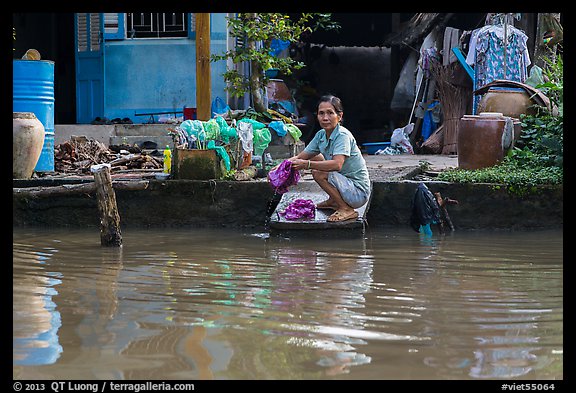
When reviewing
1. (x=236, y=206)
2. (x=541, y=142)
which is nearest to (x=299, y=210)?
(x=236, y=206)

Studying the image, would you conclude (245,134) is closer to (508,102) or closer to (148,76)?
(508,102)

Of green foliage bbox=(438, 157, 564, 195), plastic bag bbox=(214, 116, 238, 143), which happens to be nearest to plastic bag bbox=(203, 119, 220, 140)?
plastic bag bbox=(214, 116, 238, 143)

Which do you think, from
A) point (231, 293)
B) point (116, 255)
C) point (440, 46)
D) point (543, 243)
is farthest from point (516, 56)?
point (231, 293)

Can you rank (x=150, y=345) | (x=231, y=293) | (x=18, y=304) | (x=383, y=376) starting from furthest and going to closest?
(x=231, y=293) → (x=18, y=304) → (x=150, y=345) → (x=383, y=376)

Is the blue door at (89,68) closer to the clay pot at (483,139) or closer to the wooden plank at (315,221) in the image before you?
the wooden plank at (315,221)

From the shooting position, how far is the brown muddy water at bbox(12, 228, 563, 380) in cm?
353

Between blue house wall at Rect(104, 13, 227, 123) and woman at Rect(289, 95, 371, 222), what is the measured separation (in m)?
6.19

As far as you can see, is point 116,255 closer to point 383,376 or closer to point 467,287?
point 467,287

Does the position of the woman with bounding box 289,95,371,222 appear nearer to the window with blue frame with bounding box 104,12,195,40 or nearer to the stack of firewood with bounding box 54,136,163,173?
the stack of firewood with bounding box 54,136,163,173

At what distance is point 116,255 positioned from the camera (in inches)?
263

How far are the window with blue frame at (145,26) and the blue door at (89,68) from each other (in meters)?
0.25

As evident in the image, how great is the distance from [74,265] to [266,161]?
15.8ft

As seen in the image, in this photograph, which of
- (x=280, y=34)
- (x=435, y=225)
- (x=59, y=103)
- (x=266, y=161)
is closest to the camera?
(x=435, y=225)

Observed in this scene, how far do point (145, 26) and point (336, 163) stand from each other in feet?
24.8
